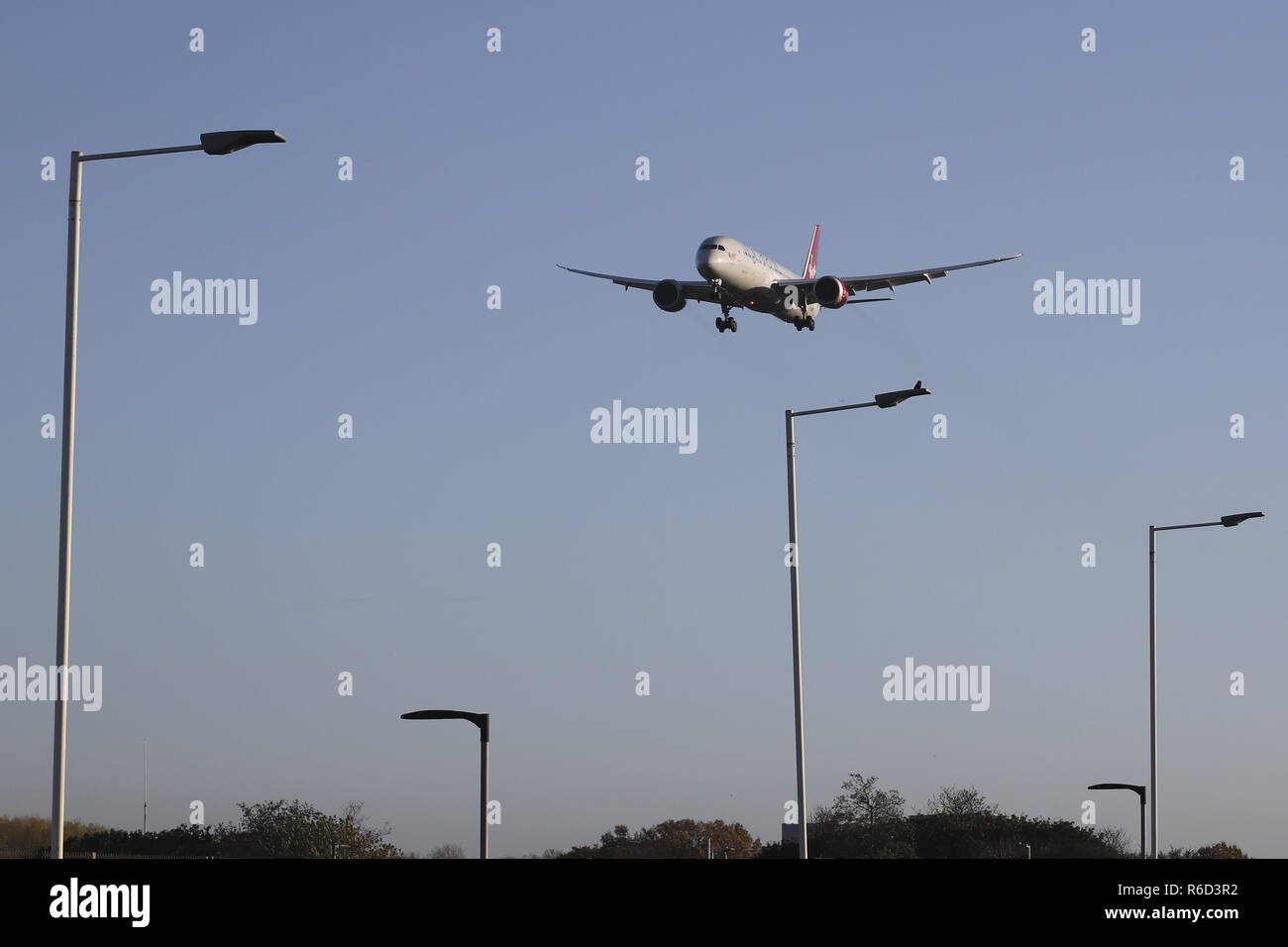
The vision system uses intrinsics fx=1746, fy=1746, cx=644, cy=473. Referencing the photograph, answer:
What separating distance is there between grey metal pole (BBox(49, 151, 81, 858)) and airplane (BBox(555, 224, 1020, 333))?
3681cm

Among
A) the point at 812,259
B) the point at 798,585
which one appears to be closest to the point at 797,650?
the point at 798,585

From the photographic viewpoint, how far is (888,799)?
4129 inches

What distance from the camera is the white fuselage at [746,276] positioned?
62750 millimetres

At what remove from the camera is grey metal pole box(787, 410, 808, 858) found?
3866 centimetres

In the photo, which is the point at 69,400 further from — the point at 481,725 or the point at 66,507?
the point at 481,725

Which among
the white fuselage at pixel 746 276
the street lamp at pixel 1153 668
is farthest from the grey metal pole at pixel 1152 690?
the white fuselage at pixel 746 276

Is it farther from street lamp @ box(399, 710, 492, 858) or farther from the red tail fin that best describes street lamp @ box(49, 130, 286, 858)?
the red tail fin

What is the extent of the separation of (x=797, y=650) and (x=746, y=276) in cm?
2598

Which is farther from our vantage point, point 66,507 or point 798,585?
point 798,585

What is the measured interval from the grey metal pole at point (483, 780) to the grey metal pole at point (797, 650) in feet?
36.1

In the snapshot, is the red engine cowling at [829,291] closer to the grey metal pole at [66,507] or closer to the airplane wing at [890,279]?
the airplane wing at [890,279]

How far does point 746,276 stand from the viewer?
64.4m
